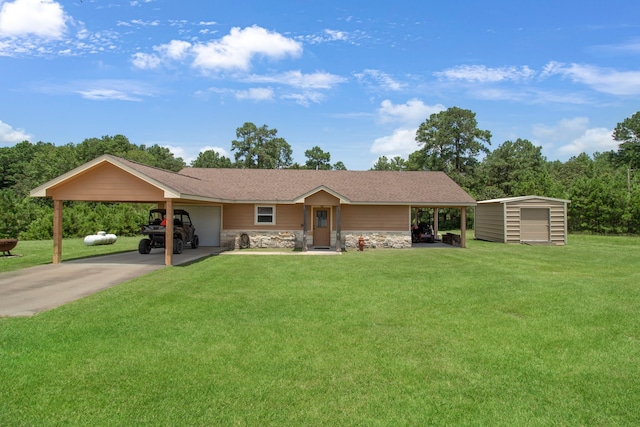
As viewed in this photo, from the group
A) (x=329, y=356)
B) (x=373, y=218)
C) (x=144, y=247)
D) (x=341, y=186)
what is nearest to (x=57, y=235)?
(x=144, y=247)

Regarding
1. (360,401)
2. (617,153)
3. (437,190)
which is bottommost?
(360,401)

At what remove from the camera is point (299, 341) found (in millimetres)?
5762

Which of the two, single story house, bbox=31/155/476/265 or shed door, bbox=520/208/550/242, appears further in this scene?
shed door, bbox=520/208/550/242

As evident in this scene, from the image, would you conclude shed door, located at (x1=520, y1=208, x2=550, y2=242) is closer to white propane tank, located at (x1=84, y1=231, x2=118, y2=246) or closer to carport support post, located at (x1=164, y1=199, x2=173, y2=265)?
carport support post, located at (x1=164, y1=199, x2=173, y2=265)

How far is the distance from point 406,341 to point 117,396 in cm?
371

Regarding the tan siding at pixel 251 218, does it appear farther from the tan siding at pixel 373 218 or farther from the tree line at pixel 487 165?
the tree line at pixel 487 165

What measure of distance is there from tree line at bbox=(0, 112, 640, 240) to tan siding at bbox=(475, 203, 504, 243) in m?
9.08

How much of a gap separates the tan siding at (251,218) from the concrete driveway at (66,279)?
4481 millimetres

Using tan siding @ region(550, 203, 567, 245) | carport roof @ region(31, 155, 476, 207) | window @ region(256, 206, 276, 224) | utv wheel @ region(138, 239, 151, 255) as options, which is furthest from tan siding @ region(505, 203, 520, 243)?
utv wheel @ region(138, 239, 151, 255)

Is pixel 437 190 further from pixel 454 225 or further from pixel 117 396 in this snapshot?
pixel 117 396

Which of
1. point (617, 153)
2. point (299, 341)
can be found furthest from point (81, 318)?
point (617, 153)

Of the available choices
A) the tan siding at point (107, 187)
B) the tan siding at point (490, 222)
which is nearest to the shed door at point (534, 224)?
the tan siding at point (490, 222)

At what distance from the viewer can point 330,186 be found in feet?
72.9

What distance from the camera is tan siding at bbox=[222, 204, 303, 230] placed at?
20.3m
